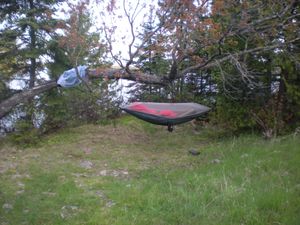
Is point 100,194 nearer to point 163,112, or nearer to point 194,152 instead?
point 163,112

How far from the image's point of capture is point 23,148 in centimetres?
814

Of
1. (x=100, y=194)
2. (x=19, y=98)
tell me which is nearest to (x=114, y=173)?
(x=100, y=194)

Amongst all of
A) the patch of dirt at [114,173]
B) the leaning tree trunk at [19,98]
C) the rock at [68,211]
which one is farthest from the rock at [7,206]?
the leaning tree trunk at [19,98]

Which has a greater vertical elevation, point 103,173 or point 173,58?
point 173,58

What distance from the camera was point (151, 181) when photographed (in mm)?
5562

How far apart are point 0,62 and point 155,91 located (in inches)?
165

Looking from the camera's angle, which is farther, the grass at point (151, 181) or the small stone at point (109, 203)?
the small stone at point (109, 203)

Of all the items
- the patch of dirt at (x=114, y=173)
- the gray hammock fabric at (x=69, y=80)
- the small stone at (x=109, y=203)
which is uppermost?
the gray hammock fabric at (x=69, y=80)

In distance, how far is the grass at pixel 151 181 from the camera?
13.9ft

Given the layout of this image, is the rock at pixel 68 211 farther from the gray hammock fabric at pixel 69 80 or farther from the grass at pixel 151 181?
the gray hammock fabric at pixel 69 80

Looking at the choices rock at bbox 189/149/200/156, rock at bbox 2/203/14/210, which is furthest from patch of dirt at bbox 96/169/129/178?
→ rock at bbox 2/203/14/210

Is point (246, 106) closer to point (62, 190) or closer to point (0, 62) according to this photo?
point (62, 190)

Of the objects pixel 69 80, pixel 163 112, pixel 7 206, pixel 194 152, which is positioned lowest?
pixel 7 206

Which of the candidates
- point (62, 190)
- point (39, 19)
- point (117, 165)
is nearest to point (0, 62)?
point (39, 19)
